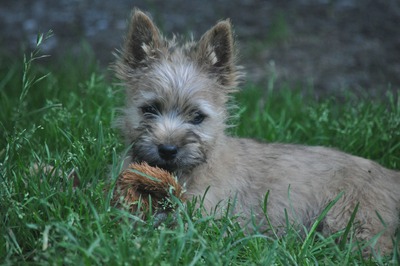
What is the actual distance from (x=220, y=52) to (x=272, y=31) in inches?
188

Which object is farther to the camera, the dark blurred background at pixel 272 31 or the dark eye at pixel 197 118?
the dark blurred background at pixel 272 31

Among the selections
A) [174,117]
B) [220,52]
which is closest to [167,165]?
[174,117]

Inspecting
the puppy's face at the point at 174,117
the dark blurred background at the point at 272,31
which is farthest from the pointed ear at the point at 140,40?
the dark blurred background at the point at 272,31

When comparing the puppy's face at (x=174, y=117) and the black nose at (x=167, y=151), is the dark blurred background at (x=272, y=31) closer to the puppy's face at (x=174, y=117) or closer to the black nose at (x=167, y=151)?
the puppy's face at (x=174, y=117)

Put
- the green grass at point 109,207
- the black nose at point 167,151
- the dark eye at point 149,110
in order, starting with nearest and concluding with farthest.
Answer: the green grass at point 109,207, the black nose at point 167,151, the dark eye at point 149,110

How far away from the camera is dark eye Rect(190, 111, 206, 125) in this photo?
15.5ft

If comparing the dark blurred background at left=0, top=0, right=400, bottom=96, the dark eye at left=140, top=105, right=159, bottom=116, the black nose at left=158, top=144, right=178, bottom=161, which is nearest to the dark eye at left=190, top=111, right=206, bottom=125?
the dark eye at left=140, top=105, right=159, bottom=116

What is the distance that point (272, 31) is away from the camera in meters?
9.56

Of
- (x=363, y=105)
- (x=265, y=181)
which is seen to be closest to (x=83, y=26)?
(x=363, y=105)

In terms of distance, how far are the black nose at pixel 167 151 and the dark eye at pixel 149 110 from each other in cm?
42

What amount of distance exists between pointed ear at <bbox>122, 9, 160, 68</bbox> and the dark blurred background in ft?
10.6

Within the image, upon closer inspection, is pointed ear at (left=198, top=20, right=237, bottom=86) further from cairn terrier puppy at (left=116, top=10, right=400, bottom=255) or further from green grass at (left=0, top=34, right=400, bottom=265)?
green grass at (left=0, top=34, right=400, bottom=265)

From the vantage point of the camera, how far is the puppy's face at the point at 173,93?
443 centimetres

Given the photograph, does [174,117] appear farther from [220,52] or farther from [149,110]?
[220,52]
